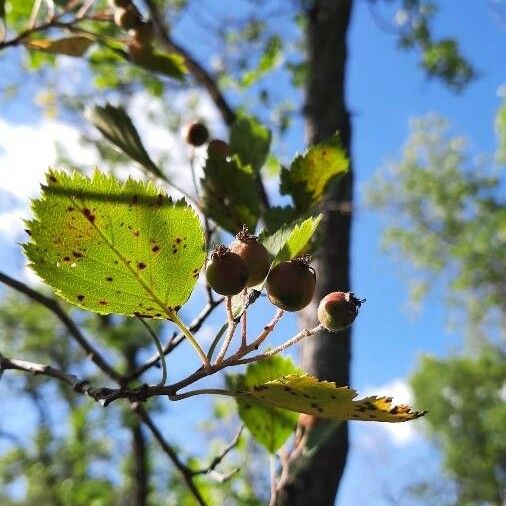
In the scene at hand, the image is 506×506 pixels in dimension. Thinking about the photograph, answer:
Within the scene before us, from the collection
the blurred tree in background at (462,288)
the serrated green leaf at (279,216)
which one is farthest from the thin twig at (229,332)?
the blurred tree in background at (462,288)

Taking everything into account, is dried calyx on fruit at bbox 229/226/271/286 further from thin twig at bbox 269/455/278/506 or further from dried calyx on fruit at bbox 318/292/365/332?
thin twig at bbox 269/455/278/506

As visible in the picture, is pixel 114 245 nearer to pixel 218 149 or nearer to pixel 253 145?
pixel 218 149

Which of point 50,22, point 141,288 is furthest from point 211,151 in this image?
point 50,22

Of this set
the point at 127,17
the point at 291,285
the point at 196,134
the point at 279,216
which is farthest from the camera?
the point at 127,17

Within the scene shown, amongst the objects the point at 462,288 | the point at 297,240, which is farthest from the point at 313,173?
the point at 462,288

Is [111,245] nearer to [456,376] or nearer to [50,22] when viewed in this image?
[50,22]

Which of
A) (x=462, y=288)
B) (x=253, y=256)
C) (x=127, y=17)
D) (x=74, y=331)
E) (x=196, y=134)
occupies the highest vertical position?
(x=462, y=288)

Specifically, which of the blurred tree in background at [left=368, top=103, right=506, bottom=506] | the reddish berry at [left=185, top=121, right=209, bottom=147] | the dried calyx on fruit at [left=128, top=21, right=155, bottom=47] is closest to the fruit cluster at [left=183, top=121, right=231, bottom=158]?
the reddish berry at [left=185, top=121, right=209, bottom=147]
